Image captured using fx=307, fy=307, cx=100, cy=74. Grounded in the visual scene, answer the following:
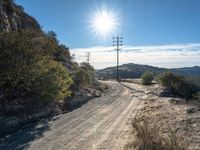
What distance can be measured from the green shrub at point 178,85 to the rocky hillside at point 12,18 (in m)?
30.2

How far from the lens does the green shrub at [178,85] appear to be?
2375 inches

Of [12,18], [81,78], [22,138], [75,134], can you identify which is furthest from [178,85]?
[22,138]

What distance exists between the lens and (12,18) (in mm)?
53188

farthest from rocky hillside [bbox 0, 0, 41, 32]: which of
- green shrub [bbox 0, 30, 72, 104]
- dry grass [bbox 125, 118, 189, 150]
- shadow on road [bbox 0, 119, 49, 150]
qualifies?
dry grass [bbox 125, 118, 189, 150]

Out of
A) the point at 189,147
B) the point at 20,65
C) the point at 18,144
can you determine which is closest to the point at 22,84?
the point at 20,65

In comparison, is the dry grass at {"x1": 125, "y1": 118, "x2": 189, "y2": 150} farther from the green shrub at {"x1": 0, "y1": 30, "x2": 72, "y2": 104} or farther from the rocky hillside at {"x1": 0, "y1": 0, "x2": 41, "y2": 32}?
the rocky hillside at {"x1": 0, "y1": 0, "x2": 41, "y2": 32}

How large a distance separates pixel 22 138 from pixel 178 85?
47.6 metres

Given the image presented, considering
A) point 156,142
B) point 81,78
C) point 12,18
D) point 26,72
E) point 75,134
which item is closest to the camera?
point 156,142

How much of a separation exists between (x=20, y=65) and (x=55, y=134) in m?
7.83

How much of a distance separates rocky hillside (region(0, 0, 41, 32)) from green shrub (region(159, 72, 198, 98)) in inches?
1188

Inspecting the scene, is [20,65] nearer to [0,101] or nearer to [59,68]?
[0,101]

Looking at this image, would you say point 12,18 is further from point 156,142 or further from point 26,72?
point 156,142

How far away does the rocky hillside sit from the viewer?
146 ft

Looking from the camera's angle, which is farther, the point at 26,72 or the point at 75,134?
the point at 26,72
